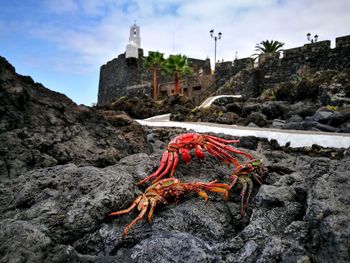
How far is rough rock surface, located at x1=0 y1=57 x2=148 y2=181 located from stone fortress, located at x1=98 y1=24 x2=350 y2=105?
18.9 meters

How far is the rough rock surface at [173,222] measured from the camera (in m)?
1.97

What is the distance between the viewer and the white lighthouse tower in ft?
106

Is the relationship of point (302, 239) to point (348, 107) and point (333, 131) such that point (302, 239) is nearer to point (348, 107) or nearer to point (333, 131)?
point (333, 131)

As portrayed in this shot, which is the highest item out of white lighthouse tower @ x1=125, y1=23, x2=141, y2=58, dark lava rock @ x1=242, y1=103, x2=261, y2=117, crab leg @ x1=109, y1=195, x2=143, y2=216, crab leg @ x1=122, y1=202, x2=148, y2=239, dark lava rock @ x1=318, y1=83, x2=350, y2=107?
white lighthouse tower @ x1=125, y1=23, x2=141, y2=58

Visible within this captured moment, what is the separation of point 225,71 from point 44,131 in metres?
24.1

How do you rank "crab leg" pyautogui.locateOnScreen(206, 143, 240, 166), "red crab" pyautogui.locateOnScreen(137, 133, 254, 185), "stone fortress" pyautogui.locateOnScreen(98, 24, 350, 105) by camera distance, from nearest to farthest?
"red crab" pyautogui.locateOnScreen(137, 133, 254, 185)
"crab leg" pyautogui.locateOnScreen(206, 143, 240, 166)
"stone fortress" pyautogui.locateOnScreen(98, 24, 350, 105)

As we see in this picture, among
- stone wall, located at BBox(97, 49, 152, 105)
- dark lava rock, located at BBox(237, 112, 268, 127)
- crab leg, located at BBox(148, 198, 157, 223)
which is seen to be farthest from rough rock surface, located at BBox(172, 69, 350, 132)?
stone wall, located at BBox(97, 49, 152, 105)

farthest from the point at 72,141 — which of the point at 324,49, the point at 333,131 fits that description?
the point at 324,49

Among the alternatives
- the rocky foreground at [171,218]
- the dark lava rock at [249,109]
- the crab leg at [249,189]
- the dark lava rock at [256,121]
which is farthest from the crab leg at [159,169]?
the dark lava rock at [249,109]

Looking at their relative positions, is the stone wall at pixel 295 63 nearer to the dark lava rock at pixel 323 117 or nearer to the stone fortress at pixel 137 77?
the stone fortress at pixel 137 77

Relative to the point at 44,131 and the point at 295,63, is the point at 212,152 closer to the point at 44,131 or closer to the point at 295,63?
the point at 44,131

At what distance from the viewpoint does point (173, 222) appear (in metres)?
2.51

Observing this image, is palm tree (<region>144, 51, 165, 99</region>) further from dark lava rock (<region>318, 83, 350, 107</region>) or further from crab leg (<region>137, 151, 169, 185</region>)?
crab leg (<region>137, 151, 169, 185</region>)

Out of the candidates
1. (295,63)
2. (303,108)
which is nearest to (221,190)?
(303,108)
